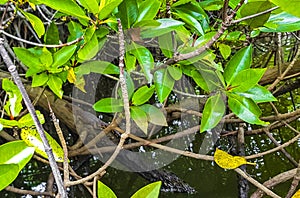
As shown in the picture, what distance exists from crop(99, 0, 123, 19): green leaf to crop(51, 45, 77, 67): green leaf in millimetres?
149

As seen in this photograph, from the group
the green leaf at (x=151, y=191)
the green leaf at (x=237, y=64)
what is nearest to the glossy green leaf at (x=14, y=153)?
the green leaf at (x=151, y=191)

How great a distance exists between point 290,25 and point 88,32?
293mm

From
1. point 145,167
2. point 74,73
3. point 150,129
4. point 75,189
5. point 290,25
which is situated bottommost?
point 75,189

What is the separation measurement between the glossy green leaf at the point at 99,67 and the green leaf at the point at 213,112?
0.54 feet

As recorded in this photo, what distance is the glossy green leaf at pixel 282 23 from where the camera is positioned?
0.55m

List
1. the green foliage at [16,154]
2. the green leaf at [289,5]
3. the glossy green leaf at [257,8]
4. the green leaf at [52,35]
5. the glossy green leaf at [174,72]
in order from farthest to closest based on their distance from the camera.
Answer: the green leaf at [52,35] < the glossy green leaf at [174,72] < the glossy green leaf at [257,8] < the green foliage at [16,154] < the green leaf at [289,5]

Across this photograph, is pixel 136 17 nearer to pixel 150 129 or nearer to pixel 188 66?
pixel 188 66

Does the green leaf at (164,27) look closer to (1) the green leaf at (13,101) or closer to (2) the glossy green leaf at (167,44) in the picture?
(2) the glossy green leaf at (167,44)

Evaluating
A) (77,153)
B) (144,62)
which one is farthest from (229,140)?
(144,62)

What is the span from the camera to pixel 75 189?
1.38 m

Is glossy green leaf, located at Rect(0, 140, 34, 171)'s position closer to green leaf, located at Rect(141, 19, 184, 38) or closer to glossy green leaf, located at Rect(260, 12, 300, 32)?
green leaf, located at Rect(141, 19, 184, 38)

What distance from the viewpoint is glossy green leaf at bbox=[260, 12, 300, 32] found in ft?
1.82

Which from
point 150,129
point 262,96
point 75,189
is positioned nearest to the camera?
point 262,96

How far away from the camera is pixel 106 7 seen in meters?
0.44
